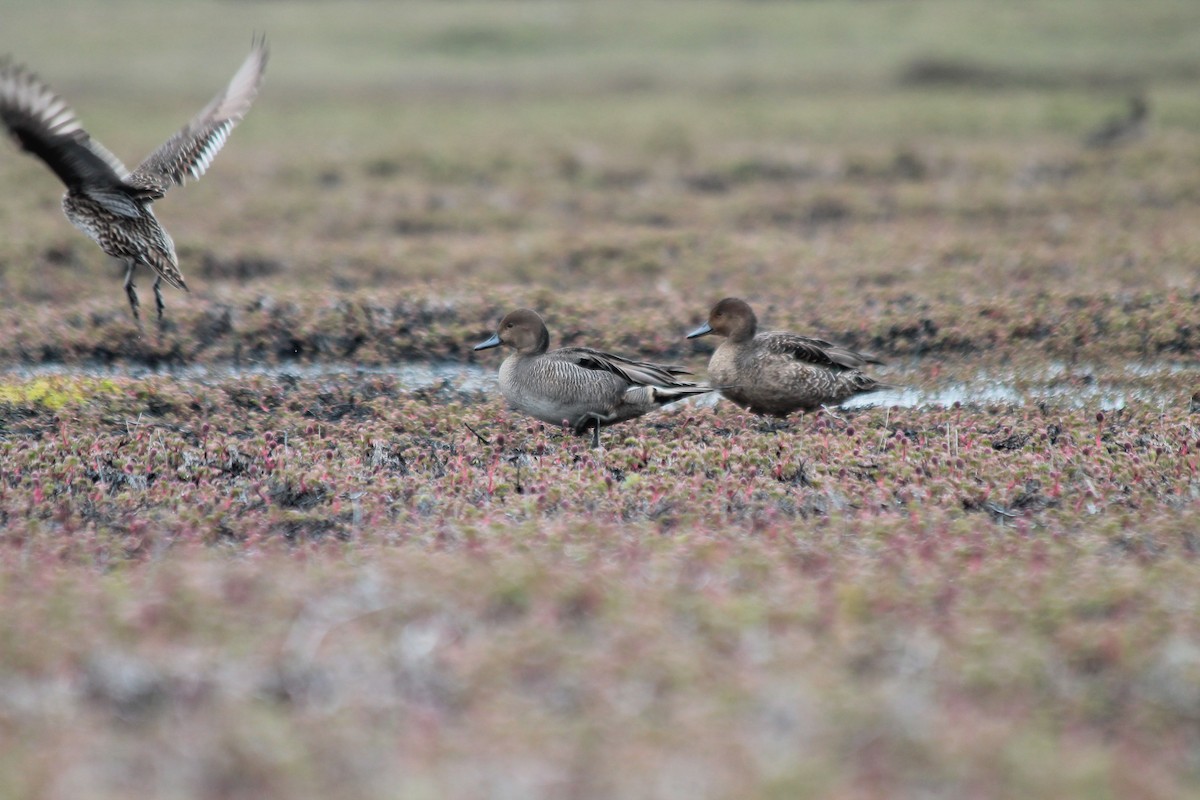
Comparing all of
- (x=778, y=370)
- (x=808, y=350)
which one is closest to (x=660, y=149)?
(x=808, y=350)

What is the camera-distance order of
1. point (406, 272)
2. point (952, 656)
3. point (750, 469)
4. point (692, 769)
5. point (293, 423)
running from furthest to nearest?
point (406, 272) < point (293, 423) < point (750, 469) < point (952, 656) < point (692, 769)

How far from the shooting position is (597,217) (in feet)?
63.5

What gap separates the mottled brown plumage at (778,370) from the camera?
379 inches

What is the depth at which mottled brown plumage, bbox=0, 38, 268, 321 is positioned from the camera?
9109 millimetres

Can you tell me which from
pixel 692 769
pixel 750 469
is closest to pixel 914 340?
pixel 750 469

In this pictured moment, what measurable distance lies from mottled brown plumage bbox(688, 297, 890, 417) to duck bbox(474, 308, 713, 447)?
1.34 ft

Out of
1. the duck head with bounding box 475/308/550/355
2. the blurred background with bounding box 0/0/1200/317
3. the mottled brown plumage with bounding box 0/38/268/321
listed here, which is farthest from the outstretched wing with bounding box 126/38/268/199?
the duck head with bounding box 475/308/550/355

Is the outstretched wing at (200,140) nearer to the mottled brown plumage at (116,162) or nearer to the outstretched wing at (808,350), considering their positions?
the mottled brown plumage at (116,162)

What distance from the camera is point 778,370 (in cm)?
956

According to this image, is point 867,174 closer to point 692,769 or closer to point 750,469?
point 750,469

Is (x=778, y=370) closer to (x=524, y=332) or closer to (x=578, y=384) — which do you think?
(x=578, y=384)

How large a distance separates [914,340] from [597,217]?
306 inches

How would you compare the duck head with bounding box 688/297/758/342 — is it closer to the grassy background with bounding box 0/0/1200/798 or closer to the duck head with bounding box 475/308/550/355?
the grassy background with bounding box 0/0/1200/798

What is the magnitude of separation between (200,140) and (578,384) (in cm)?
497
